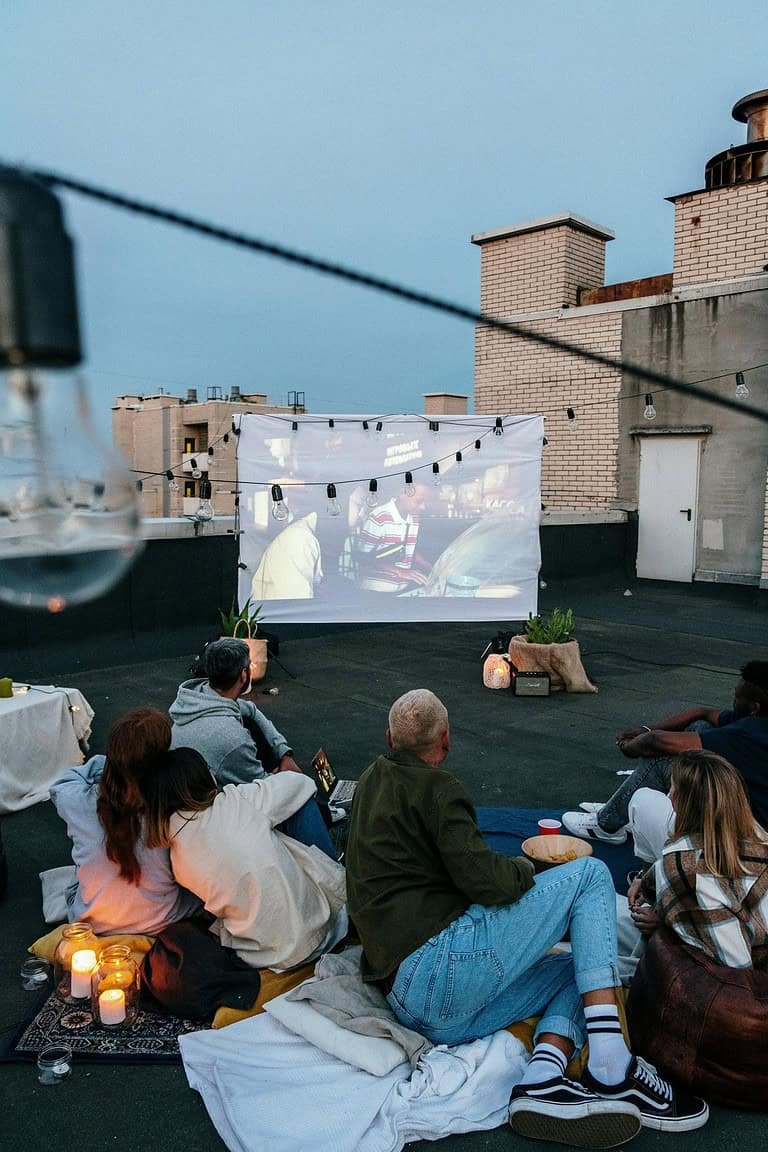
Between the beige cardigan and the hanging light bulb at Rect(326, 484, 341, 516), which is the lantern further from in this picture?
the beige cardigan

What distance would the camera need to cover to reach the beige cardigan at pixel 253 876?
314cm

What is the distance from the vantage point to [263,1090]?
104 inches

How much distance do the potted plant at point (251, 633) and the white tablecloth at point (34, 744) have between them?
8.75 ft

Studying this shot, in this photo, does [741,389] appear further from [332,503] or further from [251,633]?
[251,633]

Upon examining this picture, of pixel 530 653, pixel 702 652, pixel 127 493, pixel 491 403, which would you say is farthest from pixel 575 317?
pixel 127 493

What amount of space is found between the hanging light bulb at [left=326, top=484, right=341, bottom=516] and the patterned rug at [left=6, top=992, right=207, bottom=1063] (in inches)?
253

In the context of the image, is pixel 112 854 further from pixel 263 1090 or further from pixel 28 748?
pixel 28 748

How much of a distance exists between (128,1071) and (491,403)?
48.1ft

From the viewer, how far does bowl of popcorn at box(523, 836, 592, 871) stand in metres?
3.87

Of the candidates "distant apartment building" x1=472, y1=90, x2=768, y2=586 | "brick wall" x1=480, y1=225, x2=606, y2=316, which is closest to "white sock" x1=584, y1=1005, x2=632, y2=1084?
"distant apartment building" x1=472, y1=90, x2=768, y2=586

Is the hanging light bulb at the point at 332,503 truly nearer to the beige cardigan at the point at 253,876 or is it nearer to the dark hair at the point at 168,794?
the beige cardigan at the point at 253,876

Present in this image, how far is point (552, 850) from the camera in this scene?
12.8 feet

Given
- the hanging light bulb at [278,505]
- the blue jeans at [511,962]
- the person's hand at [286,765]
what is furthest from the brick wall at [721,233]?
the blue jeans at [511,962]

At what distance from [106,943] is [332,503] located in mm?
6252
